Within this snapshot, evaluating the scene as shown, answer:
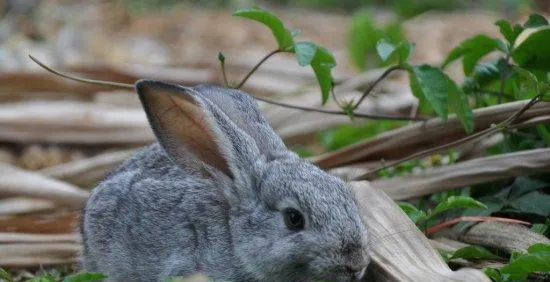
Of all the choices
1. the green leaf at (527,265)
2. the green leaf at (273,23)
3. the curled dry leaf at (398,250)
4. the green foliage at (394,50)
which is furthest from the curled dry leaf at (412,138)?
the green leaf at (527,265)

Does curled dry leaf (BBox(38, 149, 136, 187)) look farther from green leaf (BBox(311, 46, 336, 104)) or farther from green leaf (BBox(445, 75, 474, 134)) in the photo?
green leaf (BBox(445, 75, 474, 134))

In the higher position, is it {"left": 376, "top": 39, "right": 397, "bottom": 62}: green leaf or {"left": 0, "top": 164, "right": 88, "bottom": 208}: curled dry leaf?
{"left": 376, "top": 39, "right": 397, "bottom": 62}: green leaf

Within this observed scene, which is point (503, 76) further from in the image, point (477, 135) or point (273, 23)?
point (273, 23)

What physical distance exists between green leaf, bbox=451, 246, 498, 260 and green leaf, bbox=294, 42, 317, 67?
1.04 metres

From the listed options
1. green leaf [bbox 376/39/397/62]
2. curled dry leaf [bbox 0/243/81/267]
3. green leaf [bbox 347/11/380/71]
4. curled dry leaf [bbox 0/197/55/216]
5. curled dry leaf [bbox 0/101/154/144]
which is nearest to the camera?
green leaf [bbox 376/39/397/62]

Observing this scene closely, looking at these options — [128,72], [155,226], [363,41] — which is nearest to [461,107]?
[155,226]

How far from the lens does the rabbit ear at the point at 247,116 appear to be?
5.09 metres

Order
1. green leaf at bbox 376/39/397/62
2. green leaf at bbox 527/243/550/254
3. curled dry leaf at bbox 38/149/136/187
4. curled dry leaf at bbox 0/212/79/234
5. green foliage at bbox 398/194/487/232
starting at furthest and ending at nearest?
curled dry leaf at bbox 38/149/136/187, curled dry leaf at bbox 0/212/79/234, green leaf at bbox 376/39/397/62, green foliage at bbox 398/194/487/232, green leaf at bbox 527/243/550/254

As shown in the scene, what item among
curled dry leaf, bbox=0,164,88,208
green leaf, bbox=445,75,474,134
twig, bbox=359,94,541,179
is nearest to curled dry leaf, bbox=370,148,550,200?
twig, bbox=359,94,541,179

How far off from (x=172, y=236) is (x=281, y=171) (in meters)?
0.60

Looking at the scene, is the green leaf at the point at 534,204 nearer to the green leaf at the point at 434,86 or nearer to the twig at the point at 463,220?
the twig at the point at 463,220

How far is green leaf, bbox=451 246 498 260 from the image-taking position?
4.73 meters

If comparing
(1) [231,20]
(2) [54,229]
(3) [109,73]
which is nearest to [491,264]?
(2) [54,229]

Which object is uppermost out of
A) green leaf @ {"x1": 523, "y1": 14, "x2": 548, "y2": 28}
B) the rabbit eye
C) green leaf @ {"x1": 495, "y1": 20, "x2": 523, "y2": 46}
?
green leaf @ {"x1": 523, "y1": 14, "x2": 548, "y2": 28}
